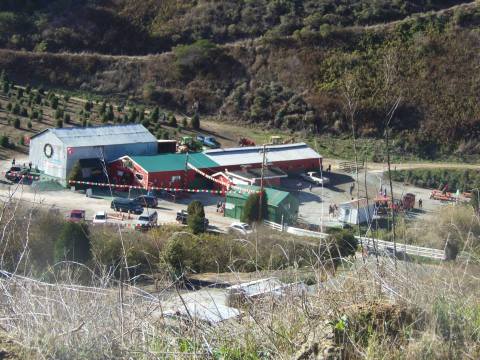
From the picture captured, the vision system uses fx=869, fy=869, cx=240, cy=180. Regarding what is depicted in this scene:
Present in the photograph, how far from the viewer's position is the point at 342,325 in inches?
104

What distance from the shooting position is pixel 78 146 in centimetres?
2102

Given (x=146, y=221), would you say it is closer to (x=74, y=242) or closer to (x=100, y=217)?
(x=100, y=217)

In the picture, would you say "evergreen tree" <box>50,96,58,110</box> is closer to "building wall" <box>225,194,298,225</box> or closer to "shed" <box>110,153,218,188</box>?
"shed" <box>110,153,218,188</box>

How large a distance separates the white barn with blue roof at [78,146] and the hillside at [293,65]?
25.6 feet

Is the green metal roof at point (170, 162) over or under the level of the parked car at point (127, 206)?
over

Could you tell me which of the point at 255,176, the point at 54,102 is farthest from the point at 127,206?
the point at 54,102

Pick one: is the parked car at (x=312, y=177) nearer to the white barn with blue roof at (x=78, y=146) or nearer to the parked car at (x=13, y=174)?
the white barn with blue roof at (x=78, y=146)

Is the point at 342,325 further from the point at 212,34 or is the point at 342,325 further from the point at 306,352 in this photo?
the point at 212,34

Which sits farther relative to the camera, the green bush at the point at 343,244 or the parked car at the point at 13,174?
the parked car at the point at 13,174

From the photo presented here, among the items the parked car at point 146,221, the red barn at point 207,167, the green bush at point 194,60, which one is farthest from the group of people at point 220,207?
the green bush at point 194,60

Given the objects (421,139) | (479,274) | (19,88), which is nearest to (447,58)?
(421,139)

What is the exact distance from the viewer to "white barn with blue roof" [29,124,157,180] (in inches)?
823

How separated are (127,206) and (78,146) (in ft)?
13.6

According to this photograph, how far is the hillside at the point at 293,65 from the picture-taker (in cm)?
2959
